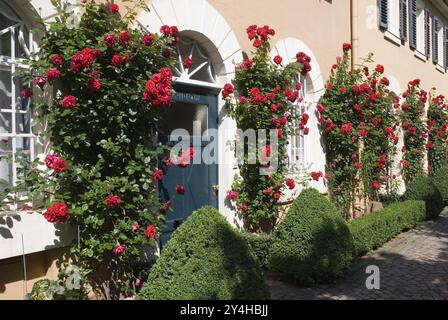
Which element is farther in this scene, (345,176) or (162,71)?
(345,176)

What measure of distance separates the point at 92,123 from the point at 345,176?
5.26 m

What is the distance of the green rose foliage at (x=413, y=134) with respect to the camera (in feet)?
34.3

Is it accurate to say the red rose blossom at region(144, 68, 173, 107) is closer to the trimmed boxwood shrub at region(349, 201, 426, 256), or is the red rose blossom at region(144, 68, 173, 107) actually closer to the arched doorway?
the arched doorway

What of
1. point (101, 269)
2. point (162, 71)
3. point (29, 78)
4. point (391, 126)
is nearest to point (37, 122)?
point (29, 78)

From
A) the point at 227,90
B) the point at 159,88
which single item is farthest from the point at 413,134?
the point at 159,88

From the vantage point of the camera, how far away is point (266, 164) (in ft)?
18.8

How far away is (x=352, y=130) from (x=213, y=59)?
10.7 feet

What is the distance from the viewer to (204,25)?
202 inches

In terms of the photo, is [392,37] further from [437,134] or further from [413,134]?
[437,134]

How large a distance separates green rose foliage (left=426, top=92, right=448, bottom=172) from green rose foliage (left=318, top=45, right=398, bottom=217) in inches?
153

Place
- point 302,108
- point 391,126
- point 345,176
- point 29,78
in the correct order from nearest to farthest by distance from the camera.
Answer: point 29,78 → point 302,108 → point 345,176 → point 391,126

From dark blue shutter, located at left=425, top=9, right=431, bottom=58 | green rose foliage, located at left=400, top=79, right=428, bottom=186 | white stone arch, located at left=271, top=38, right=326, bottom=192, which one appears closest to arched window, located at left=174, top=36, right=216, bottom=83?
white stone arch, located at left=271, top=38, right=326, bottom=192
